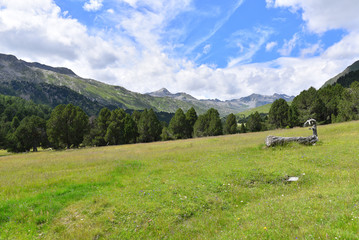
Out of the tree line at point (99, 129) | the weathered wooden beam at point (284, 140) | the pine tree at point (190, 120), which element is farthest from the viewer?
the pine tree at point (190, 120)

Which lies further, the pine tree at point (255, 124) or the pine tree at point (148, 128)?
the pine tree at point (255, 124)

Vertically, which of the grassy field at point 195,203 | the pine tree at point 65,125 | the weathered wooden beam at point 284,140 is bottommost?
the grassy field at point 195,203

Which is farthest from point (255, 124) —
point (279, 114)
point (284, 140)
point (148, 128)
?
point (284, 140)

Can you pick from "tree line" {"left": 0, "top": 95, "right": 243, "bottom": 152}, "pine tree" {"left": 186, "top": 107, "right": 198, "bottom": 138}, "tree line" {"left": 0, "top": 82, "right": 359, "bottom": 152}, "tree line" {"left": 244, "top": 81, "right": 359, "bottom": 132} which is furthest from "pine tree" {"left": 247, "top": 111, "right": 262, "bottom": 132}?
"pine tree" {"left": 186, "top": 107, "right": 198, "bottom": 138}

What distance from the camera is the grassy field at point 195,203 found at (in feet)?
22.0

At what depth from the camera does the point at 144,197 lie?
34.2 ft

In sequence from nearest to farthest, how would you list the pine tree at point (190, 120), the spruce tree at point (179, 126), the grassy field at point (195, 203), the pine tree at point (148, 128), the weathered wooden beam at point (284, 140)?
1. the grassy field at point (195, 203)
2. the weathered wooden beam at point (284, 140)
3. the pine tree at point (148, 128)
4. the spruce tree at point (179, 126)
5. the pine tree at point (190, 120)

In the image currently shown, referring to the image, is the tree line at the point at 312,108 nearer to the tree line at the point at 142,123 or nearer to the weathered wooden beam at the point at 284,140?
the tree line at the point at 142,123

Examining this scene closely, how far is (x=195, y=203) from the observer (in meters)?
9.62

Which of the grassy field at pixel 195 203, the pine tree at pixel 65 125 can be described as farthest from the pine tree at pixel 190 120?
the grassy field at pixel 195 203

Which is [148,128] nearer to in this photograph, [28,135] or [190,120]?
[190,120]

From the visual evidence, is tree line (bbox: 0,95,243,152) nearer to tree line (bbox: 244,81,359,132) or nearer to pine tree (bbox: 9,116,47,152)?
pine tree (bbox: 9,116,47,152)

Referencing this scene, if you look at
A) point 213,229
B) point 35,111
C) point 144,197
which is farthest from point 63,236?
point 35,111

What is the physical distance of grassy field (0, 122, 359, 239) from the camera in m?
6.70
